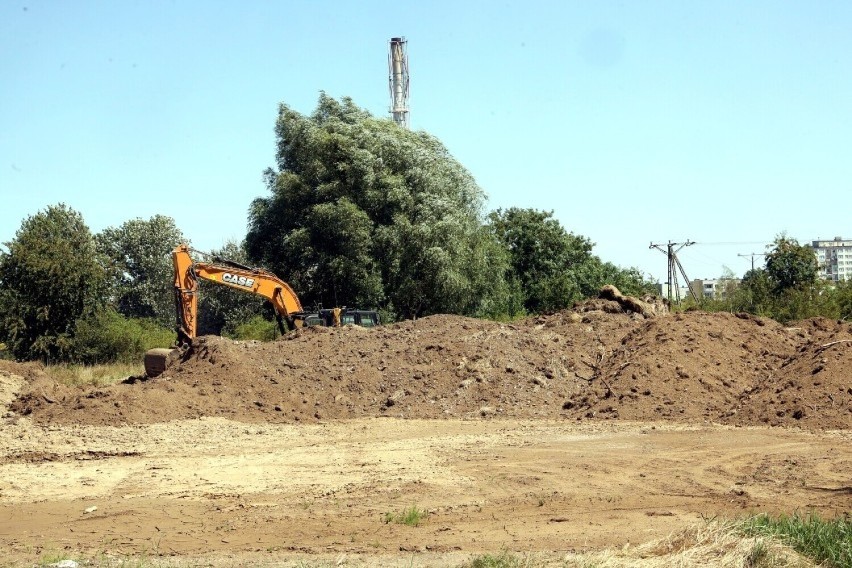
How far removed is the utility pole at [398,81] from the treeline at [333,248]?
16.1 meters

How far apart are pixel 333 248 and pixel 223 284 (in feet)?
39.2

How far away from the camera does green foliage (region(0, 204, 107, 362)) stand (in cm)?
3988

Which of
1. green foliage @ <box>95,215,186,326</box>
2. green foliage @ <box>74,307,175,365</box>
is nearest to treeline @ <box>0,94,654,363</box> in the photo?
green foliage @ <box>74,307,175,365</box>

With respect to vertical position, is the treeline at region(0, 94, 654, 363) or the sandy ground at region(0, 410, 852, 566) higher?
the treeline at region(0, 94, 654, 363)

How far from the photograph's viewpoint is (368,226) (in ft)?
131

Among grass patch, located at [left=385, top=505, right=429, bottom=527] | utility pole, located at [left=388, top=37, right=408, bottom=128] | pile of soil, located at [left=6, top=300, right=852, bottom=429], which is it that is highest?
utility pole, located at [left=388, top=37, right=408, bottom=128]

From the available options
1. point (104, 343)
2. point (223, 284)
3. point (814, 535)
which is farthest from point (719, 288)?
point (814, 535)

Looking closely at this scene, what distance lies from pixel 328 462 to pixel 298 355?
9021 mm

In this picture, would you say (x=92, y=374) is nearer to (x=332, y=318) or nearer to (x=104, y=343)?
(x=104, y=343)

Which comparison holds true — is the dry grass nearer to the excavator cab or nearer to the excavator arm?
the excavator arm

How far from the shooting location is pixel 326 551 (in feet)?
32.5

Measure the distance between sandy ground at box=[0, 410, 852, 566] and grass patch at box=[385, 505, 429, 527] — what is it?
0.11 metres

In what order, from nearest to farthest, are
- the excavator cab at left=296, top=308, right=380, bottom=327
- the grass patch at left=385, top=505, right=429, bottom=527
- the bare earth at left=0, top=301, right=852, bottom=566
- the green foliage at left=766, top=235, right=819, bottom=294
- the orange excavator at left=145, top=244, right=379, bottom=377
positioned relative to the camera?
the bare earth at left=0, top=301, right=852, bottom=566, the grass patch at left=385, top=505, right=429, bottom=527, the orange excavator at left=145, top=244, right=379, bottom=377, the excavator cab at left=296, top=308, right=380, bottom=327, the green foliage at left=766, top=235, right=819, bottom=294

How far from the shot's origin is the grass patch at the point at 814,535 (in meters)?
8.78
